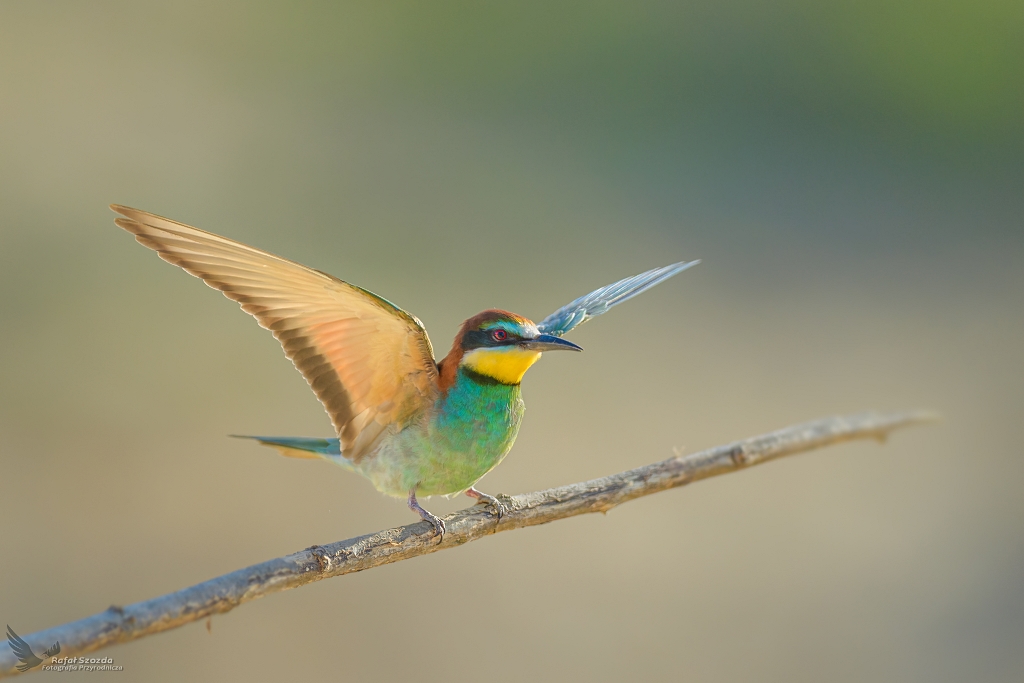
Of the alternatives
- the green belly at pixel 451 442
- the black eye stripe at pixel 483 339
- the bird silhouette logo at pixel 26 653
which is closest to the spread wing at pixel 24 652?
the bird silhouette logo at pixel 26 653

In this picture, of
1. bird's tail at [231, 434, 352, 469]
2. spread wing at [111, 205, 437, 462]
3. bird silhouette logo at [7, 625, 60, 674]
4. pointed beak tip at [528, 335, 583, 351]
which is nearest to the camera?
bird silhouette logo at [7, 625, 60, 674]

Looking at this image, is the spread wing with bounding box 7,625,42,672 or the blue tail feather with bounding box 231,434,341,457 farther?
the blue tail feather with bounding box 231,434,341,457

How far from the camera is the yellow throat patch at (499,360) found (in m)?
1.26

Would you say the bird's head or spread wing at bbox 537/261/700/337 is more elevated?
spread wing at bbox 537/261/700/337

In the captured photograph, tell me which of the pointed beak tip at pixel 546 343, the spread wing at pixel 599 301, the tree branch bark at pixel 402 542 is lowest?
the tree branch bark at pixel 402 542

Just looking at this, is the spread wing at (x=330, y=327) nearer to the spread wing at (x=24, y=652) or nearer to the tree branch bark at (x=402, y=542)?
the tree branch bark at (x=402, y=542)

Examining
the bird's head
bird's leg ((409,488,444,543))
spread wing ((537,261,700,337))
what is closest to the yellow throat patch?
the bird's head

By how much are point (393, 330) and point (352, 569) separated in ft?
1.13

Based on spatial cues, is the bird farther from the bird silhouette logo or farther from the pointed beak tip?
the bird silhouette logo

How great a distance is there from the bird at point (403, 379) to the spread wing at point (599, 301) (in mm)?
147

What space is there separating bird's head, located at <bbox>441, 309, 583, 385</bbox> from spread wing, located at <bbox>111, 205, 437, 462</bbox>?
0.20 ft

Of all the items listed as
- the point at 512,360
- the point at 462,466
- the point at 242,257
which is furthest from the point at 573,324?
the point at 242,257

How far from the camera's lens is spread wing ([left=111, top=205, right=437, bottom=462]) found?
106 centimetres

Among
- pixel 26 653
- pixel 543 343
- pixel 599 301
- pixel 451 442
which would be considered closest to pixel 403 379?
pixel 451 442
